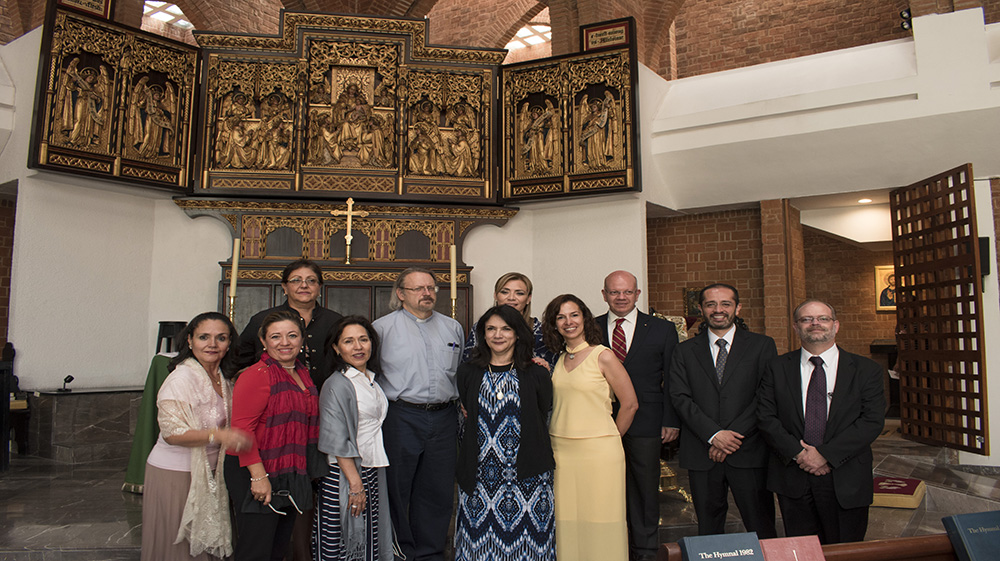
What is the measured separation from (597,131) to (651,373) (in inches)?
147

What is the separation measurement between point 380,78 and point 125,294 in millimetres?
3484

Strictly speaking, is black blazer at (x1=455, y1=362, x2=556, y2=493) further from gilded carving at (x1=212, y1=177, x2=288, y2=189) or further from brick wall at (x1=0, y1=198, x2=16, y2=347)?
brick wall at (x1=0, y1=198, x2=16, y2=347)

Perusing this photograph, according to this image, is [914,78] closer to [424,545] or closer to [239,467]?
[424,545]

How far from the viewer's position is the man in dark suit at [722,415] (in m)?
3.46

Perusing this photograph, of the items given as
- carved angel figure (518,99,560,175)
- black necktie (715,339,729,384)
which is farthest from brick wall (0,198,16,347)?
black necktie (715,339,729,384)

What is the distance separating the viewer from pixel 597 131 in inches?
272

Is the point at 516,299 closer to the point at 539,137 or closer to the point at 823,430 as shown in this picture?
the point at 823,430

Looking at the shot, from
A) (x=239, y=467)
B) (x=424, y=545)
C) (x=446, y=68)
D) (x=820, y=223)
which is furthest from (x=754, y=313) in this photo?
(x=239, y=467)

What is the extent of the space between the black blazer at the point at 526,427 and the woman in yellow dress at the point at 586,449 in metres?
0.12

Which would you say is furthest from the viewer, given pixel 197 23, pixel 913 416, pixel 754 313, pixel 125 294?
→ pixel 197 23

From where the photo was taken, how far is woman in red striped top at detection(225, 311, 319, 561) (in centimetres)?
287

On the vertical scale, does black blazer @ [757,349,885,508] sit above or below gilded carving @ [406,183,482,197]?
below

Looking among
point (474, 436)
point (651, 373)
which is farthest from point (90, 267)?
point (651, 373)

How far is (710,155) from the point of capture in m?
7.23
